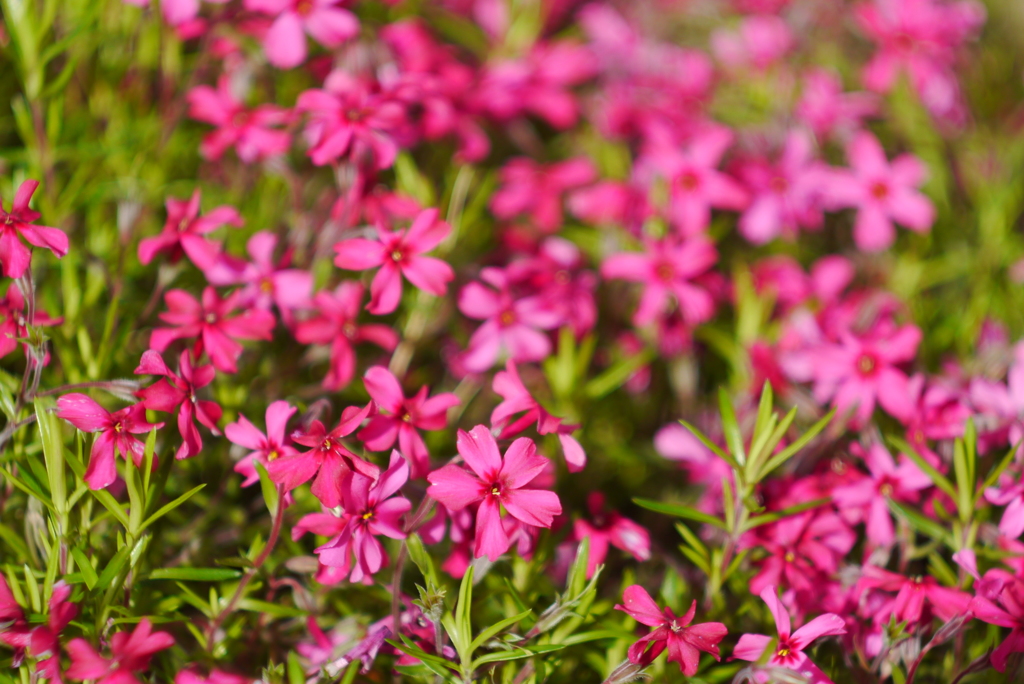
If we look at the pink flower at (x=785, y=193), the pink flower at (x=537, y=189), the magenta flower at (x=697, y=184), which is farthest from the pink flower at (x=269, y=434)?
the pink flower at (x=785, y=193)

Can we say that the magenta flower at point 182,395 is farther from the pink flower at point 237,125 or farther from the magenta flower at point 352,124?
the pink flower at point 237,125

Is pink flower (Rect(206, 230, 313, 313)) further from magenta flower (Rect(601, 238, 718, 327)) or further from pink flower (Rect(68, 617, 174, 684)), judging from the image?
magenta flower (Rect(601, 238, 718, 327))

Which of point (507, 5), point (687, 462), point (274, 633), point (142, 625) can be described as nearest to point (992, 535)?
point (687, 462)

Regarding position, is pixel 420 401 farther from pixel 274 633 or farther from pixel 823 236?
pixel 823 236

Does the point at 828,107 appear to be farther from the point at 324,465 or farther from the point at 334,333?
the point at 324,465

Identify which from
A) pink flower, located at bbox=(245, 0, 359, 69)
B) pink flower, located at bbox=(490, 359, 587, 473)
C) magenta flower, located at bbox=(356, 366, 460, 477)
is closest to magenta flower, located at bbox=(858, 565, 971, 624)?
pink flower, located at bbox=(490, 359, 587, 473)

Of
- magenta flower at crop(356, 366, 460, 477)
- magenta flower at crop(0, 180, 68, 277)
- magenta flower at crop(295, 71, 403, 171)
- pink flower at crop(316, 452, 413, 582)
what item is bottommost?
pink flower at crop(316, 452, 413, 582)
